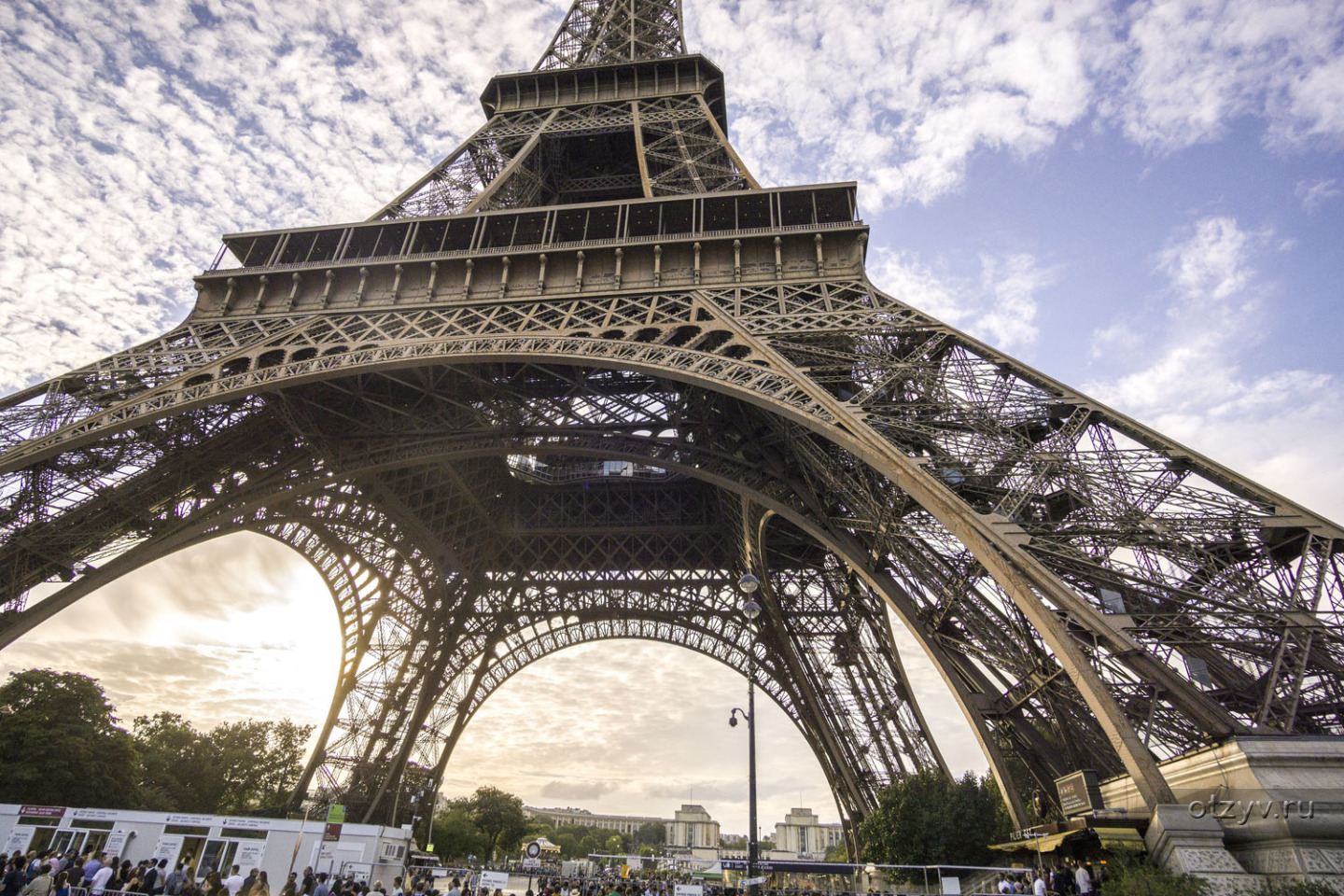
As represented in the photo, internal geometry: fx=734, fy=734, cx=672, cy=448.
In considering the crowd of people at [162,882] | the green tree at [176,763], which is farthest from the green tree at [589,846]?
the crowd of people at [162,882]

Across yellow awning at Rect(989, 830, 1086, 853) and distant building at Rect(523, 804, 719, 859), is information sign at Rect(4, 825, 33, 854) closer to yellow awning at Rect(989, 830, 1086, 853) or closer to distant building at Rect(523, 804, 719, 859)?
yellow awning at Rect(989, 830, 1086, 853)

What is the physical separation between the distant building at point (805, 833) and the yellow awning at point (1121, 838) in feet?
358

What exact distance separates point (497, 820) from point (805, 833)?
72159 mm

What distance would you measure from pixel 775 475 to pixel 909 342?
440 centimetres

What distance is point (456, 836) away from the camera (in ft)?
177

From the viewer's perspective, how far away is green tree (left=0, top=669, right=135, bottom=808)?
2653 centimetres

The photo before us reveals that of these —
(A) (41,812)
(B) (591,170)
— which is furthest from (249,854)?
(B) (591,170)

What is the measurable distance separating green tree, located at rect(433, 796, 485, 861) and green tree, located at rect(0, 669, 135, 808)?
25366mm

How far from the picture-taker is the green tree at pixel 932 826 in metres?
20.6

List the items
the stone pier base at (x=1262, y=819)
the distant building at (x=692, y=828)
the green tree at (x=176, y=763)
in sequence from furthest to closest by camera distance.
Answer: the distant building at (x=692, y=828) → the green tree at (x=176, y=763) → the stone pier base at (x=1262, y=819)

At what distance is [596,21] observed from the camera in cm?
3716

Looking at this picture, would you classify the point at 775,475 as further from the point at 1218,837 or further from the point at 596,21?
the point at 596,21

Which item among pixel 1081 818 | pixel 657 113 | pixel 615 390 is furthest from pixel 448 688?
pixel 1081 818

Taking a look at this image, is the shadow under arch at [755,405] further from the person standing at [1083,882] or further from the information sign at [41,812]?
the information sign at [41,812]
